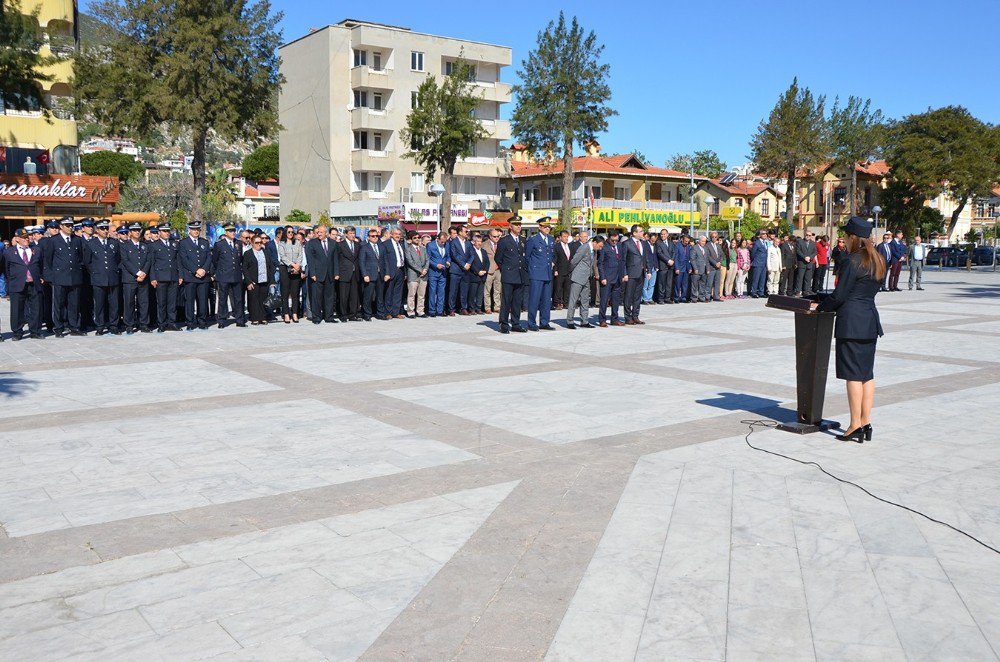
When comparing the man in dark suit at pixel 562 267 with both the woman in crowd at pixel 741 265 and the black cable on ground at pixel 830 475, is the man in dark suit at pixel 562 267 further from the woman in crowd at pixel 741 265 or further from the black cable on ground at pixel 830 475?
the black cable on ground at pixel 830 475

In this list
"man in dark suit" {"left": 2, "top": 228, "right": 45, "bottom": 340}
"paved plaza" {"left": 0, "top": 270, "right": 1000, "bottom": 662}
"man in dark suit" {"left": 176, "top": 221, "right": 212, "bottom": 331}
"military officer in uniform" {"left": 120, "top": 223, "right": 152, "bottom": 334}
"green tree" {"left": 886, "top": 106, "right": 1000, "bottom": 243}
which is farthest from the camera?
"green tree" {"left": 886, "top": 106, "right": 1000, "bottom": 243}

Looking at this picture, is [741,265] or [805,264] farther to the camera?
[805,264]

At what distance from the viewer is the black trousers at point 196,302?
15648 mm

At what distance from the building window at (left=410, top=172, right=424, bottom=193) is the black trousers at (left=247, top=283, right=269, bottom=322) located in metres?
43.2

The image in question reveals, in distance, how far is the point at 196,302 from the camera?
15945 millimetres

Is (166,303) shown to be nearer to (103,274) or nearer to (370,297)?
(103,274)

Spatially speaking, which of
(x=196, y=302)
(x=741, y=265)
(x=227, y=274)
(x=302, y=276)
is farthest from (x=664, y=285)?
(x=196, y=302)

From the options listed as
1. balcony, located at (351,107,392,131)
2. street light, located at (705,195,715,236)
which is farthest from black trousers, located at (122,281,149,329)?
balcony, located at (351,107,392,131)

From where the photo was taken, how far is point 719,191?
9275cm

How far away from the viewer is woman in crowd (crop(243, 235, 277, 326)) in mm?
16266

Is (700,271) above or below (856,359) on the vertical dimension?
above

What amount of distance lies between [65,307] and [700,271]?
14.8m

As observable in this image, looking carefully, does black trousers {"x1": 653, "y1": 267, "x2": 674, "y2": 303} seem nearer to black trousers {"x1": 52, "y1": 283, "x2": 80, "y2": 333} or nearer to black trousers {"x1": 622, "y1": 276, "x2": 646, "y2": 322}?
black trousers {"x1": 622, "y1": 276, "x2": 646, "y2": 322}

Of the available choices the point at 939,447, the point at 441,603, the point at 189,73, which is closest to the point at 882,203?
the point at 189,73
